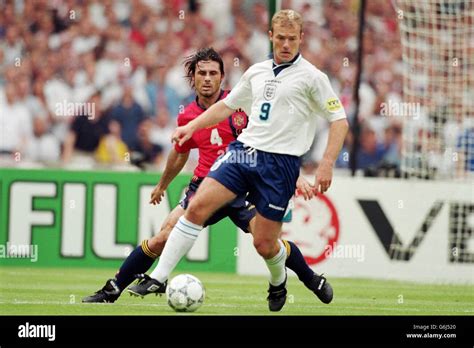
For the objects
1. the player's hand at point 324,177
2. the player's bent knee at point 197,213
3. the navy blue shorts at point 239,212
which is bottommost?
the navy blue shorts at point 239,212

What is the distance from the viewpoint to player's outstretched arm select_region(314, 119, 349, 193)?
823 cm

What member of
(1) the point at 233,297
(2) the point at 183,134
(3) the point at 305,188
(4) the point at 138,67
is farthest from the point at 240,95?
(4) the point at 138,67

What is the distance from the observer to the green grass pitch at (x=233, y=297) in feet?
29.7

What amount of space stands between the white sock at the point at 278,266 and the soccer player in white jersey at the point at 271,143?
0.76ft

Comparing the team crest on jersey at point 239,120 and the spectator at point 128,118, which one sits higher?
the team crest on jersey at point 239,120

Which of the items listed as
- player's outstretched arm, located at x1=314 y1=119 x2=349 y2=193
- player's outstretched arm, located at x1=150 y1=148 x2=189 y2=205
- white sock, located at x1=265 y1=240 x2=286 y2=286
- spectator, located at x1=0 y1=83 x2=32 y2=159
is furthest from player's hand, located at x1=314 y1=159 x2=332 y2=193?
spectator, located at x1=0 y1=83 x2=32 y2=159

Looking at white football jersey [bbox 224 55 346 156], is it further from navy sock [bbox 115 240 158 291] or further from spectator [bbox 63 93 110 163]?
spectator [bbox 63 93 110 163]

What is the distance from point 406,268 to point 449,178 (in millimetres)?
1405

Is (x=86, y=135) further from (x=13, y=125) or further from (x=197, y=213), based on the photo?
(x=197, y=213)

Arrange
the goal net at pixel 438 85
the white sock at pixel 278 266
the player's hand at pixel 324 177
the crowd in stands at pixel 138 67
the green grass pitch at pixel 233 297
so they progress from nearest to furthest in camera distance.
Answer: the player's hand at pixel 324 177 < the white sock at pixel 278 266 < the green grass pitch at pixel 233 297 < the goal net at pixel 438 85 < the crowd in stands at pixel 138 67

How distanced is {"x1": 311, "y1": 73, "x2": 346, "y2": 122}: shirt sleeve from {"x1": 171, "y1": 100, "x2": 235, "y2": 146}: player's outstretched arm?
711 mm

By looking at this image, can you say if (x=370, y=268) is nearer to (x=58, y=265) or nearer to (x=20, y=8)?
(x=58, y=265)

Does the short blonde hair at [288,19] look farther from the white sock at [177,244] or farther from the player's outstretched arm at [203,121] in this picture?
the white sock at [177,244]

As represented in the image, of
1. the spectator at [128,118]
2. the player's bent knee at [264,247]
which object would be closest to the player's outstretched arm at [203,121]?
the player's bent knee at [264,247]
